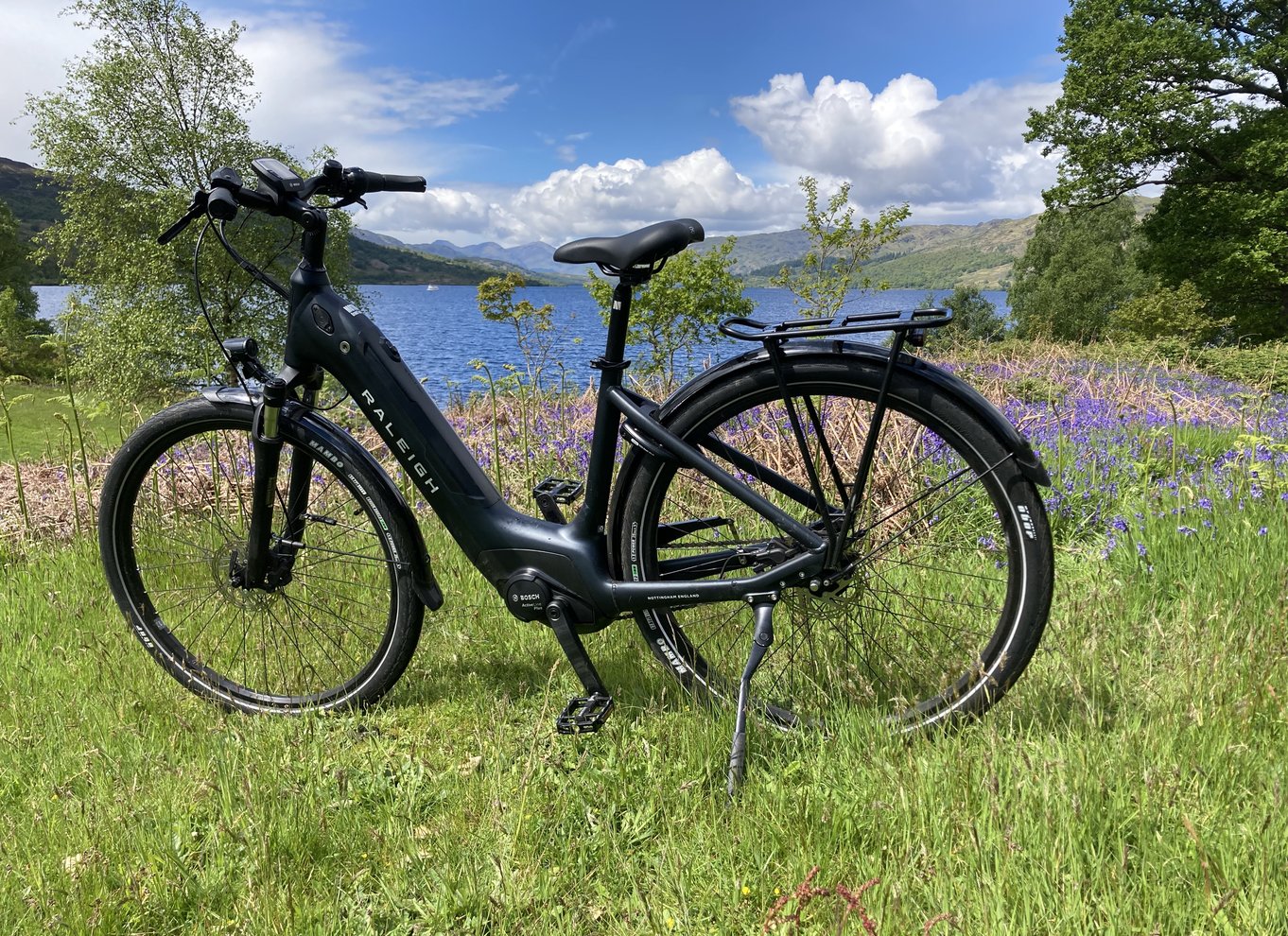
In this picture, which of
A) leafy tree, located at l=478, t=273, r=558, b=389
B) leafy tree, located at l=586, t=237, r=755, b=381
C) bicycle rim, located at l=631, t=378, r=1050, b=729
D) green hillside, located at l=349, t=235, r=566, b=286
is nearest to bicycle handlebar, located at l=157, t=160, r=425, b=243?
bicycle rim, located at l=631, t=378, r=1050, b=729

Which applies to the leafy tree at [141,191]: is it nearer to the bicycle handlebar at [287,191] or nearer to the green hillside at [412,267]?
the bicycle handlebar at [287,191]

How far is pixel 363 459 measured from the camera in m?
2.43

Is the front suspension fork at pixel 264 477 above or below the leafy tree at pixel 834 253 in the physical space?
below

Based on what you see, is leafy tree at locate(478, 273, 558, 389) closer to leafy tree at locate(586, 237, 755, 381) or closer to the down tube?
the down tube

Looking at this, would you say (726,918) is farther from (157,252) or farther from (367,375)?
(157,252)

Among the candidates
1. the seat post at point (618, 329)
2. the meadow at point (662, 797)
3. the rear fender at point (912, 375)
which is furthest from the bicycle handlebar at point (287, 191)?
the meadow at point (662, 797)

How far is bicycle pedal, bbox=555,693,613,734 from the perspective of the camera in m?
2.24

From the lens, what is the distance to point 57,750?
2.33 meters

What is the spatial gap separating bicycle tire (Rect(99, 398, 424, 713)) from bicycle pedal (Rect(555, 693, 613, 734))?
0.66 metres

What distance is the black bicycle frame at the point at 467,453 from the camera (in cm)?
224

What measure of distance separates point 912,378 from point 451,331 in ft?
127

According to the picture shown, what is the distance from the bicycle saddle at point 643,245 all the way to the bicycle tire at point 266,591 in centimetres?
105

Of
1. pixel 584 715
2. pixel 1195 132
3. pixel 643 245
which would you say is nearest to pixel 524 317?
pixel 643 245

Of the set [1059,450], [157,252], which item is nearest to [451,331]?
[157,252]
